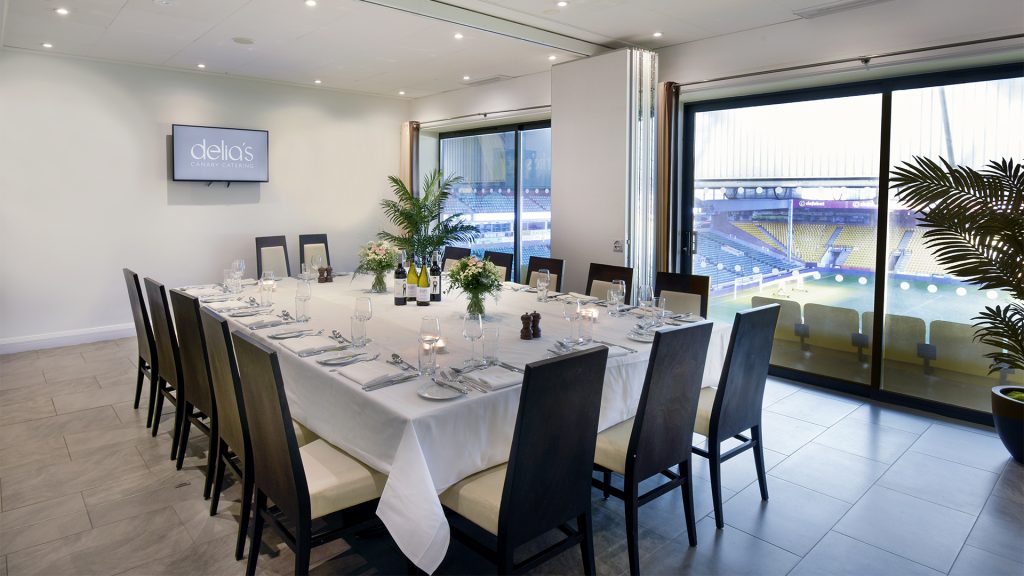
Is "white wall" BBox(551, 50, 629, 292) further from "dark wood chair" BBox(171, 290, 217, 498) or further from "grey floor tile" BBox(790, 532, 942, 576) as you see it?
"dark wood chair" BBox(171, 290, 217, 498)

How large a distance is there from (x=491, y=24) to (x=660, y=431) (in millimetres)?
3778

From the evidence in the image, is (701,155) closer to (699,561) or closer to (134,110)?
(699,561)

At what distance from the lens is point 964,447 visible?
4.07m

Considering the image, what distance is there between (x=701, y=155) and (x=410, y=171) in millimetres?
4264

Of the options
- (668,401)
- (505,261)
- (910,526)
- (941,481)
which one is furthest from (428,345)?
(505,261)

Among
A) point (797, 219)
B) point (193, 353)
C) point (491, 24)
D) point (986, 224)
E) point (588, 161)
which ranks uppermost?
point (491, 24)

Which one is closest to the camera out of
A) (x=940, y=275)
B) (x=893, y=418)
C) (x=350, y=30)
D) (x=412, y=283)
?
(x=412, y=283)

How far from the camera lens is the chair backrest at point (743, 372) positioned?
294 centimetres

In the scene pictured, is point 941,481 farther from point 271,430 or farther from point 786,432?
point 271,430

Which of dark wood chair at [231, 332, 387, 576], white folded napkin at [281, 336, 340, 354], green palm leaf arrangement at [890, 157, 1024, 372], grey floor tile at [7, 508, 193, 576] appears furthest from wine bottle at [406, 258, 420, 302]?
green palm leaf arrangement at [890, 157, 1024, 372]

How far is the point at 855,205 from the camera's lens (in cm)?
519

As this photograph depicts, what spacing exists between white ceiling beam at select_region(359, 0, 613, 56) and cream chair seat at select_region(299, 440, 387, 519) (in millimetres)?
3297

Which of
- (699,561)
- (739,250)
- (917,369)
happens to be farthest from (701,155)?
(699,561)

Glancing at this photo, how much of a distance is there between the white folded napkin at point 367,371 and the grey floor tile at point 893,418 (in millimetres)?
3487
